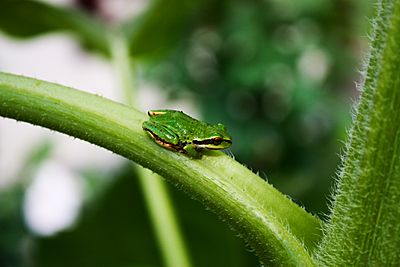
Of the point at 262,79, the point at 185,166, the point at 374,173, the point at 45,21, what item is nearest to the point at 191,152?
the point at 185,166

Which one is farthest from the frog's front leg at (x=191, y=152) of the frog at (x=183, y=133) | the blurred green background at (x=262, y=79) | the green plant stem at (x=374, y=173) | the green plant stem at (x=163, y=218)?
the blurred green background at (x=262, y=79)

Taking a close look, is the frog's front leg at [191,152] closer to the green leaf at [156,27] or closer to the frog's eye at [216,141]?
the frog's eye at [216,141]

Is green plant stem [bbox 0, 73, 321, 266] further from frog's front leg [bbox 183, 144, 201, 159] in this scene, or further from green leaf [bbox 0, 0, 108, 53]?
green leaf [bbox 0, 0, 108, 53]

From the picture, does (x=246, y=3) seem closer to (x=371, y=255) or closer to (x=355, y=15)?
(x=355, y=15)

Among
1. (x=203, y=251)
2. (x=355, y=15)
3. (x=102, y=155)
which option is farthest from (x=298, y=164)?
(x=102, y=155)

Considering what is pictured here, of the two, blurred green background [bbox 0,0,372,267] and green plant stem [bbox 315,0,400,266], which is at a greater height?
blurred green background [bbox 0,0,372,267]

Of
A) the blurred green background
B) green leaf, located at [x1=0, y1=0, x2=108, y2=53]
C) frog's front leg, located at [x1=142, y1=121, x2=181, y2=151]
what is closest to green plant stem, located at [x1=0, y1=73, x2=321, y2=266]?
frog's front leg, located at [x1=142, y1=121, x2=181, y2=151]
